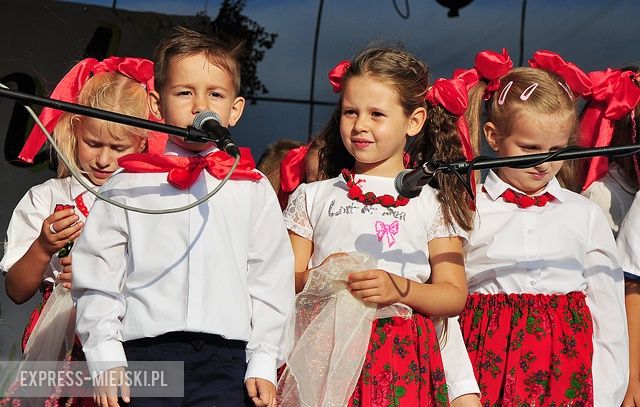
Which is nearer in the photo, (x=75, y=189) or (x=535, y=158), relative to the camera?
(x=535, y=158)

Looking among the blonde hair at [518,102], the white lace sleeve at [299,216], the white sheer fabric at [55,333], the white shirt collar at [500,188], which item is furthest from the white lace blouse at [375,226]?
the white sheer fabric at [55,333]

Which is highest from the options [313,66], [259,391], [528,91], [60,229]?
[313,66]

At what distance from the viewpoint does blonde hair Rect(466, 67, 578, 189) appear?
295 centimetres

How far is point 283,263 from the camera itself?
2449 millimetres

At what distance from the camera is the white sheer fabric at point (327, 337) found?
249 centimetres

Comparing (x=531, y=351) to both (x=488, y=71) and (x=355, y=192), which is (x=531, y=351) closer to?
(x=355, y=192)

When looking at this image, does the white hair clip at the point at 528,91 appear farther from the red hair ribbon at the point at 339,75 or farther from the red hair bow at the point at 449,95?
the red hair ribbon at the point at 339,75

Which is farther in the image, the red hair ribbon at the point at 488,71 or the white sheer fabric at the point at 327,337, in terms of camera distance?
the red hair ribbon at the point at 488,71

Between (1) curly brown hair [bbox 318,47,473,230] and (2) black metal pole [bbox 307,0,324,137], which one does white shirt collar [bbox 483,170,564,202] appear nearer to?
(1) curly brown hair [bbox 318,47,473,230]

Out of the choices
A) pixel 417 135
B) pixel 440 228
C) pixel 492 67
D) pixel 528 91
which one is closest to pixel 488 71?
pixel 492 67

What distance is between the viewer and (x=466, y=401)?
8.82ft

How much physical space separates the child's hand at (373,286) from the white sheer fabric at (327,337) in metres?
0.03

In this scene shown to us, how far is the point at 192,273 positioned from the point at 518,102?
1.10 meters

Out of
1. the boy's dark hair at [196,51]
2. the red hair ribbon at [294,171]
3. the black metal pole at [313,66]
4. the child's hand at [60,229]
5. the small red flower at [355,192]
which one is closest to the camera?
the boy's dark hair at [196,51]
